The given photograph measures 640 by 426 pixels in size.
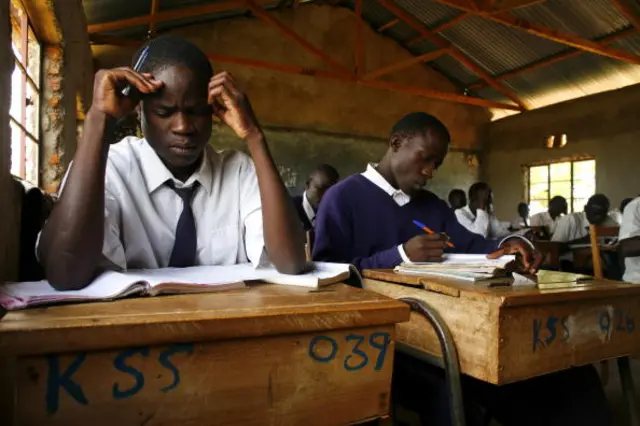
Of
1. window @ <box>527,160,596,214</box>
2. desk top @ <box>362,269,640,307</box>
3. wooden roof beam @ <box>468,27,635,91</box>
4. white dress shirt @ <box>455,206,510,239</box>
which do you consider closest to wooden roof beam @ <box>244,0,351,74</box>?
wooden roof beam @ <box>468,27,635,91</box>

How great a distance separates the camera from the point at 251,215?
3.99 ft

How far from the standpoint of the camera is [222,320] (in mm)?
698

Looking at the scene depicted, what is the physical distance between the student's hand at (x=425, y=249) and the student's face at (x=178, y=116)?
733 millimetres

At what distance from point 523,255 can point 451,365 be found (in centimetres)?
58

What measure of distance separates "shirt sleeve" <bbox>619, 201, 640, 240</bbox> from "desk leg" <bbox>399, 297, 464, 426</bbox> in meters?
2.28

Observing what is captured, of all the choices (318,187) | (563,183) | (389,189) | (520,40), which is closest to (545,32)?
(520,40)

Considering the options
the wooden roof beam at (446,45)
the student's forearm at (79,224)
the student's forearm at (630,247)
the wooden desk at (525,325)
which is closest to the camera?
the student's forearm at (79,224)

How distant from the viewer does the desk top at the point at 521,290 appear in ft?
3.48

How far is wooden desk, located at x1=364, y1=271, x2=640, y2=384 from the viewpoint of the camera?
1058 millimetres

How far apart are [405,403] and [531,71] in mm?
8337

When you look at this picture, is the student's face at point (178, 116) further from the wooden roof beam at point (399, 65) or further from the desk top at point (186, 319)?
the wooden roof beam at point (399, 65)

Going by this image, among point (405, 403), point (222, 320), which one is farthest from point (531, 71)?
point (222, 320)

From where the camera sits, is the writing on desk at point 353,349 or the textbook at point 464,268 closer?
the writing on desk at point 353,349

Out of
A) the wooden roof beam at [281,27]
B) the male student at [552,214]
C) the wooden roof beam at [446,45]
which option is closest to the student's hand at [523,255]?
the male student at [552,214]
